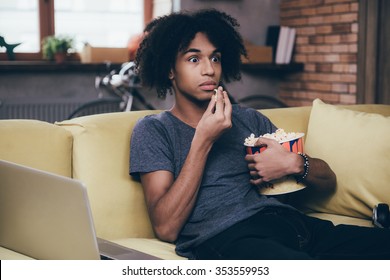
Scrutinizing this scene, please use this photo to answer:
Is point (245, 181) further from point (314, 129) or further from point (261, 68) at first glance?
point (261, 68)

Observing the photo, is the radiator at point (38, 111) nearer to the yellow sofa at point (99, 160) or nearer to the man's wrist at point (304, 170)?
the yellow sofa at point (99, 160)

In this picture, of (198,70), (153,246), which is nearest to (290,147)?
(198,70)

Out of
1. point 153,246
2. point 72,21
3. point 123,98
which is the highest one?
point 72,21

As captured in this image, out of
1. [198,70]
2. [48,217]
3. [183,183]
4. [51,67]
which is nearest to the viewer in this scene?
[48,217]

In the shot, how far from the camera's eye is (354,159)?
2182 millimetres

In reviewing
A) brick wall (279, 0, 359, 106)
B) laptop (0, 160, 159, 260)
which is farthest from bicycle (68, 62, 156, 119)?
laptop (0, 160, 159, 260)

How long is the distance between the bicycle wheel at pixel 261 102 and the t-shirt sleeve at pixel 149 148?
310 centimetres

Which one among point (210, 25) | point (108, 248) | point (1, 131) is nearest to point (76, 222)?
point (108, 248)

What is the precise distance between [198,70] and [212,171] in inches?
12.3

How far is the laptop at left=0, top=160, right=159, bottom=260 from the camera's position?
1.22 m

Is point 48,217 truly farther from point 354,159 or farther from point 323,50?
point 323,50

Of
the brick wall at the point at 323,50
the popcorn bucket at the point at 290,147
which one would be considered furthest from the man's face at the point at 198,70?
the brick wall at the point at 323,50

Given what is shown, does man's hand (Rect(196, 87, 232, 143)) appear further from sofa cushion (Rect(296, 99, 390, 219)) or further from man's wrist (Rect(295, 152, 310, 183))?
sofa cushion (Rect(296, 99, 390, 219))

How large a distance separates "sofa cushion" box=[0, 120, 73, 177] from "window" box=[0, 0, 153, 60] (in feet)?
9.84
